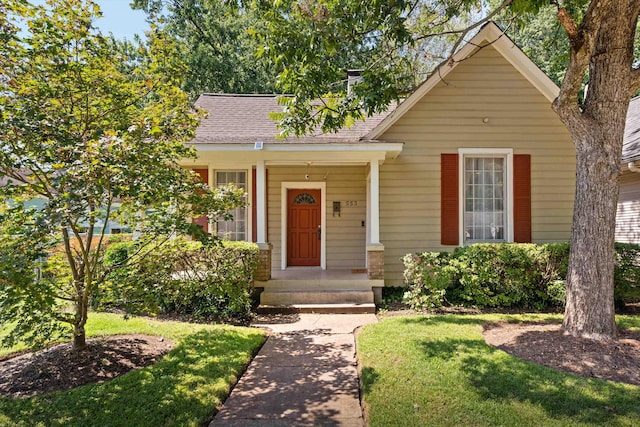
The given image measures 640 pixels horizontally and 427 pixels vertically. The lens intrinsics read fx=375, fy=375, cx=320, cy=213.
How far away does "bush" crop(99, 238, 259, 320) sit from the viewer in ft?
13.3

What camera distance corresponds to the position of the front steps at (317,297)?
691 centimetres

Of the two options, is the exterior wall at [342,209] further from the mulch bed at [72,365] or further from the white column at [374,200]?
the mulch bed at [72,365]

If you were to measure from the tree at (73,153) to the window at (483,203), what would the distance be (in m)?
A: 5.70

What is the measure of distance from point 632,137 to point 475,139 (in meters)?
4.61

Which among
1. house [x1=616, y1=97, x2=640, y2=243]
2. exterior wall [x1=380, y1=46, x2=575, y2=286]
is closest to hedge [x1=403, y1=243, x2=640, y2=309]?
exterior wall [x1=380, y1=46, x2=575, y2=286]

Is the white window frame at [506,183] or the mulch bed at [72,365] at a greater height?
the white window frame at [506,183]

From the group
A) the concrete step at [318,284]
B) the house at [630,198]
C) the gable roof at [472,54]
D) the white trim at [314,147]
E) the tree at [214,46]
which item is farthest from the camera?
the tree at [214,46]

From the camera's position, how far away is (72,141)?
11.2 feet

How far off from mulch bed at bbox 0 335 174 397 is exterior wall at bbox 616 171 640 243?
10.5 metres

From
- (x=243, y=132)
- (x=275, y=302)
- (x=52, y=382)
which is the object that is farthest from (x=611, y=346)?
(x=243, y=132)

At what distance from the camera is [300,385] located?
12.4 ft

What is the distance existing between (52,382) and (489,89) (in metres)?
8.83

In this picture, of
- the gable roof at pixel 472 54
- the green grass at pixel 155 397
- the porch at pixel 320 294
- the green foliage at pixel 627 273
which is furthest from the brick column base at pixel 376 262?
the green foliage at pixel 627 273

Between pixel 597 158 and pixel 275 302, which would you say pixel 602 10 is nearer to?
pixel 597 158
